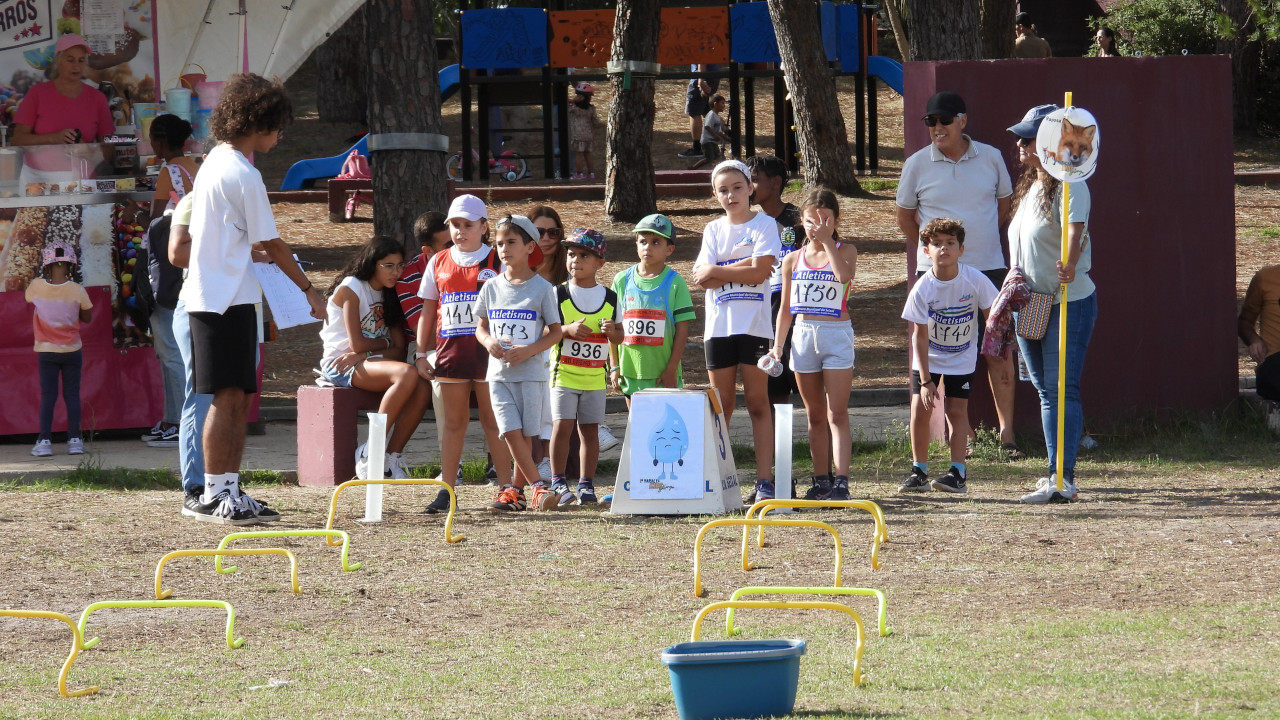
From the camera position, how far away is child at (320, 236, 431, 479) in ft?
28.5

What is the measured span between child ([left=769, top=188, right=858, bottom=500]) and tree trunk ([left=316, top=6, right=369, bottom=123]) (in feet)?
79.0

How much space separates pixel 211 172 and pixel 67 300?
3051mm

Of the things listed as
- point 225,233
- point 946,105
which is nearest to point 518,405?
point 225,233

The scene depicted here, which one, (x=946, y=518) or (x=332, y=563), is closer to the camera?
(x=332, y=563)

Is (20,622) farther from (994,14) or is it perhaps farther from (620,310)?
(994,14)

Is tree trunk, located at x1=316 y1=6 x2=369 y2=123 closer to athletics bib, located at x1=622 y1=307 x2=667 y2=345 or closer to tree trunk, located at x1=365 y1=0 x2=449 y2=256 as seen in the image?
tree trunk, located at x1=365 y1=0 x2=449 y2=256

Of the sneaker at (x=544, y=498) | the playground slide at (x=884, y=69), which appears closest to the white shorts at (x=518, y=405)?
the sneaker at (x=544, y=498)

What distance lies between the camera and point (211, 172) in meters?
7.52

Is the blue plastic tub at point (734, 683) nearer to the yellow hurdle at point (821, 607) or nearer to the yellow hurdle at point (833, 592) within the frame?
the yellow hurdle at point (821, 607)

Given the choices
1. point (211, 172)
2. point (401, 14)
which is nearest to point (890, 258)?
point (401, 14)

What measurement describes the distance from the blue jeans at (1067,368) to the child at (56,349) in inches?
236

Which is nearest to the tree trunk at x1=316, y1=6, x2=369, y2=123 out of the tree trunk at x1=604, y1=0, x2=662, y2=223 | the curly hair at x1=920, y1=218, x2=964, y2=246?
the tree trunk at x1=604, y1=0, x2=662, y2=223

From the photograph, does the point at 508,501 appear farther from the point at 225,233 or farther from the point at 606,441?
the point at 606,441

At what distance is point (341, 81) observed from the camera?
31094 mm
